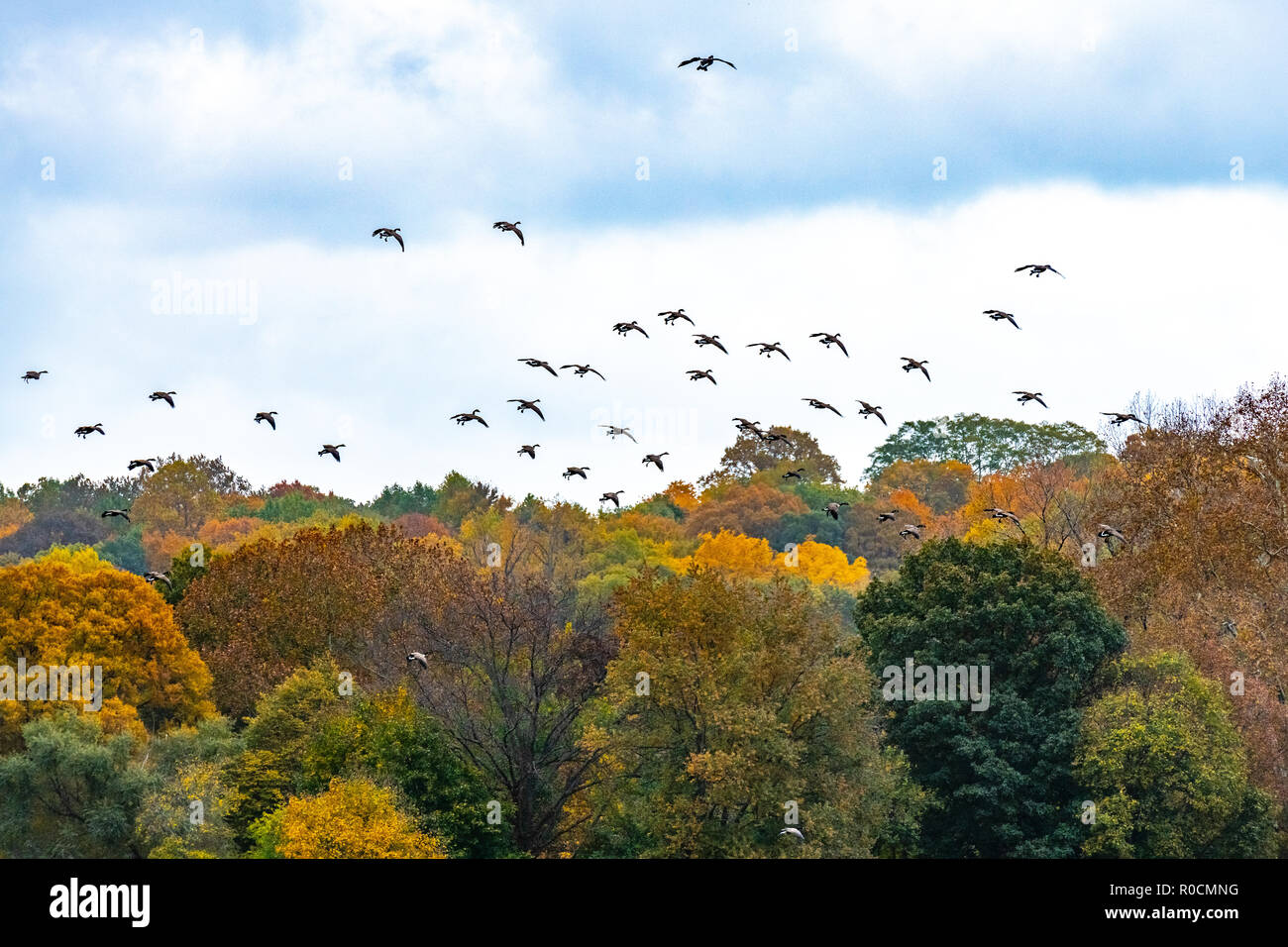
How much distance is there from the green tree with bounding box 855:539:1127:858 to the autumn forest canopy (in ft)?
0.32

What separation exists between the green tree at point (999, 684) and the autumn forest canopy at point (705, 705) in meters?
0.10

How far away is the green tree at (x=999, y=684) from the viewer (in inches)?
2062

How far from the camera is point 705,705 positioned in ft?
160

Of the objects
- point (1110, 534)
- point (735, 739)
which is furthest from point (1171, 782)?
point (735, 739)

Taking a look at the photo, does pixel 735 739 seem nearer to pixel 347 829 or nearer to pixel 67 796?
pixel 347 829

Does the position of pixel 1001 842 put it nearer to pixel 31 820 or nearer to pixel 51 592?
pixel 31 820

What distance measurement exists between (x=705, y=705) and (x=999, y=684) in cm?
1064

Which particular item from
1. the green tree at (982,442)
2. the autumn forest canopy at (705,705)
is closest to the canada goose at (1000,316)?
the autumn forest canopy at (705,705)

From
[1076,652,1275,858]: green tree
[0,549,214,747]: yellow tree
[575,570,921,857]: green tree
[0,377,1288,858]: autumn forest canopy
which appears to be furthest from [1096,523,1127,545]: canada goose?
[0,549,214,747]: yellow tree

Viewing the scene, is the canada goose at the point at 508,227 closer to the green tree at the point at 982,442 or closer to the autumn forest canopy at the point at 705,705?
the autumn forest canopy at the point at 705,705

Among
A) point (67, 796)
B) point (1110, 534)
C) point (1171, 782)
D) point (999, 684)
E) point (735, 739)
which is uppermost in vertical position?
point (1110, 534)

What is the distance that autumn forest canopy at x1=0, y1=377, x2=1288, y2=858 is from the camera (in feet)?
162
